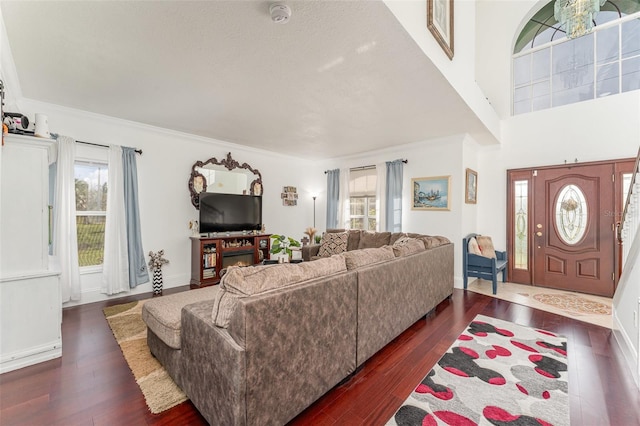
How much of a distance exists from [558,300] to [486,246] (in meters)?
1.22

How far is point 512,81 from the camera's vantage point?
511cm

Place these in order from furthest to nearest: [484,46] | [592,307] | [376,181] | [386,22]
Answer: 1. [376,181]
2. [484,46]
3. [592,307]
4. [386,22]

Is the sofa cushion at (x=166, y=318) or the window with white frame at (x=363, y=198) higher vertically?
the window with white frame at (x=363, y=198)

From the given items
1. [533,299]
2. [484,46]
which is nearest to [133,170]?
[533,299]

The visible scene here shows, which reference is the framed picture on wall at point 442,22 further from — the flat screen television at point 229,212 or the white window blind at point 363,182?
the flat screen television at point 229,212

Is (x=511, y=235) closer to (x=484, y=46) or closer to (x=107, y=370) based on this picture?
(x=484, y=46)

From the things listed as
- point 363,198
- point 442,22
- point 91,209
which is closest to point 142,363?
point 91,209

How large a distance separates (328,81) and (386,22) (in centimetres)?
95

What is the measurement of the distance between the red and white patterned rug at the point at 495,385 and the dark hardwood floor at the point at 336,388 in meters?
0.08

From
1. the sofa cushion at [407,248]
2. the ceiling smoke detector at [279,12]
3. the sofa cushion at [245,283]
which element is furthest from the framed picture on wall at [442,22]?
the sofa cushion at [245,283]

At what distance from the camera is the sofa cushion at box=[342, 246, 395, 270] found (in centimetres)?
214

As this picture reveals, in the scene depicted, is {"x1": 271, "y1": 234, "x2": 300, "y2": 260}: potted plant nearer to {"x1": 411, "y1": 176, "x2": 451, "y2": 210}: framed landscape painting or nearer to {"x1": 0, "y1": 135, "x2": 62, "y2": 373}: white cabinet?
{"x1": 411, "y1": 176, "x2": 451, "y2": 210}: framed landscape painting

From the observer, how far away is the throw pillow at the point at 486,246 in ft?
15.6

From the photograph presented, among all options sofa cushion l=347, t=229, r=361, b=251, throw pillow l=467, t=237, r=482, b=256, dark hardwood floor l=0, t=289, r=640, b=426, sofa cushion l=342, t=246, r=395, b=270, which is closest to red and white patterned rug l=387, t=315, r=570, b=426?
dark hardwood floor l=0, t=289, r=640, b=426
